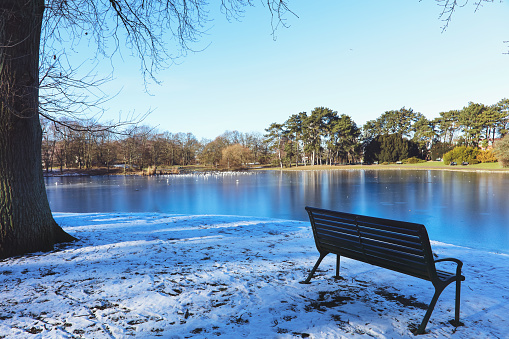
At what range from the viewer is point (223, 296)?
289 centimetres

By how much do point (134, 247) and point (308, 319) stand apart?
10.5 ft

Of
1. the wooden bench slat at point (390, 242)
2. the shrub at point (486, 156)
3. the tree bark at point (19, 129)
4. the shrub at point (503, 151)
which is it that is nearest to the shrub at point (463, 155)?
the shrub at point (486, 156)

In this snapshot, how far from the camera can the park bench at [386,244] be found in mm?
2369

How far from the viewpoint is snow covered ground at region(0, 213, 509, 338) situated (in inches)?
90.2

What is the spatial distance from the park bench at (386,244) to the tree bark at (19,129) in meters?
3.90

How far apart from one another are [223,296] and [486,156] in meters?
57.1

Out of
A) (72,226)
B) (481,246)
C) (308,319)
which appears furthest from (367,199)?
(308,319)

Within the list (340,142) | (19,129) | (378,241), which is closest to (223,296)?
(378,241)

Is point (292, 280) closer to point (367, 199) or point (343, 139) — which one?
point (367, 199)

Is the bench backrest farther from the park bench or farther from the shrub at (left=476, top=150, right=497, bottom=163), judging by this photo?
the shrub at (left=476, top=150, right=497, bottom=163)

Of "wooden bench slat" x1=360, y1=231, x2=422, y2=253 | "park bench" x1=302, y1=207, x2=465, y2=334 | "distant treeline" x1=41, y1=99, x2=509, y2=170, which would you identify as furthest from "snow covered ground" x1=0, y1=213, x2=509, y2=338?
"distant treeline" x1=41, y1=99, x2=509, y2=170

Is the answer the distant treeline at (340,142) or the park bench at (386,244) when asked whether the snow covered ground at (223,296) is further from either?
the distant treeline at (340,142)

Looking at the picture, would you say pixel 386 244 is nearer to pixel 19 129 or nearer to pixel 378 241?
pixel 378 241

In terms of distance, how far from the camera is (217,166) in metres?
61.1
